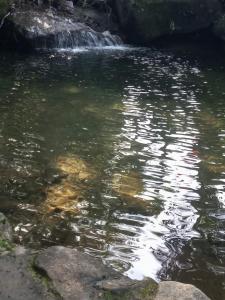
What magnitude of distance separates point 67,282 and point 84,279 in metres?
0.17

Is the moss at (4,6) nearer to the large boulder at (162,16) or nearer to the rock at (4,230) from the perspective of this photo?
the large boulder at (162,16)

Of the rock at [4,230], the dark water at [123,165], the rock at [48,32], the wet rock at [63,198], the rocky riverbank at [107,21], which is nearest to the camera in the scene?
the rock at [4,230]

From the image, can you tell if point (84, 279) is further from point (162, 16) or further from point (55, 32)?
point (162, 16)

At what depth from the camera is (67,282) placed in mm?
4379

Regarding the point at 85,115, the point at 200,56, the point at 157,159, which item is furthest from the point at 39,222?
the point at 200,56

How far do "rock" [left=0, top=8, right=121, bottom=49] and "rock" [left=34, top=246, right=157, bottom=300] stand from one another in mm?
14639

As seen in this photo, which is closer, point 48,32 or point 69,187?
point 69,187

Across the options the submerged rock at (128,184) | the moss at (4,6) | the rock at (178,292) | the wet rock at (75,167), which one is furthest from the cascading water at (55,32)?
the rock at (178,292)

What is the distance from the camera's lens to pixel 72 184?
7.49 m

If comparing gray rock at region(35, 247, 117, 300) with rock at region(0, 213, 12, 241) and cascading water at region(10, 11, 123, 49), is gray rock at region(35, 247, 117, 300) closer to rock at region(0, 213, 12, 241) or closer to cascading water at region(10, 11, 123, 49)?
rock at region(0, 213, 12, 241)

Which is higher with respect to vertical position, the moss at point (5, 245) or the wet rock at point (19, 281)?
the moss at point (5, 245)

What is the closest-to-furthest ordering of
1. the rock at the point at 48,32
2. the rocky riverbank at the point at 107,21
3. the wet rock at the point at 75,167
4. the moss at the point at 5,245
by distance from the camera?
the moss at the point at 5,245, the wet rock at the point at 75,167, the rock at the point at 48,32, the rocky riverbank at the point at 107,21

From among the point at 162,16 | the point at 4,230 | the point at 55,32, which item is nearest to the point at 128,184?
the point at 4,230

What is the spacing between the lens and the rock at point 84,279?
4234 mm
